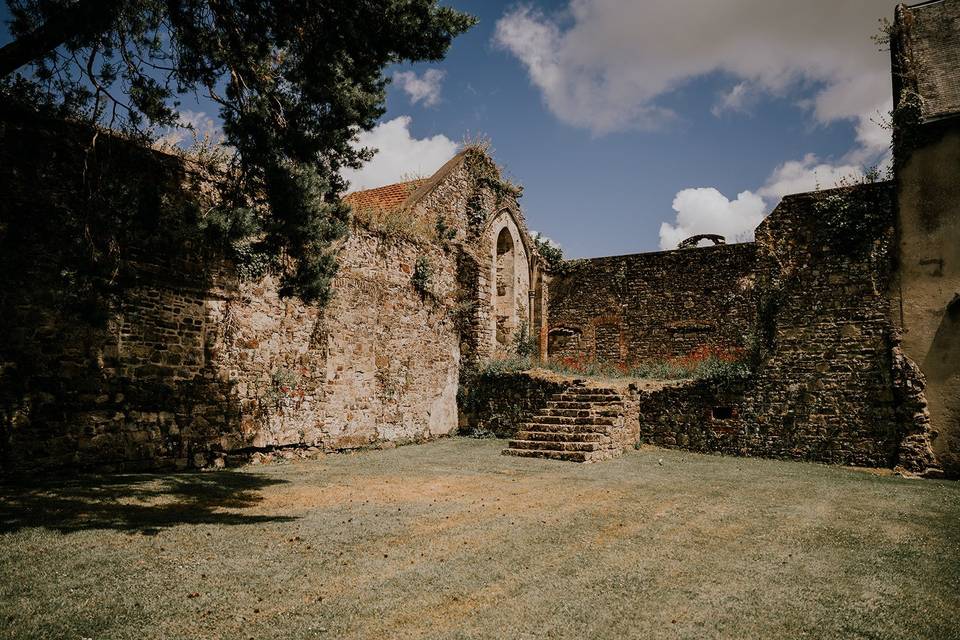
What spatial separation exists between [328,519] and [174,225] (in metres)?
5.18

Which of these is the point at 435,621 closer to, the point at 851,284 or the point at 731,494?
the point at 731,494

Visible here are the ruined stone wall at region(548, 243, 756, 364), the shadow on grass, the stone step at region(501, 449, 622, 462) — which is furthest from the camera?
the ruined stone wall at region(548, 243, 756, 364)

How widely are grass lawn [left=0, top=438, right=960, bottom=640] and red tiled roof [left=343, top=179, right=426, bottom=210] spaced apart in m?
10.1

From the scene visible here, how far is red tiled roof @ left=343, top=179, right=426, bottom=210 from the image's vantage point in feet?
53.8

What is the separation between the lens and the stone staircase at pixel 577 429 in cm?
1060

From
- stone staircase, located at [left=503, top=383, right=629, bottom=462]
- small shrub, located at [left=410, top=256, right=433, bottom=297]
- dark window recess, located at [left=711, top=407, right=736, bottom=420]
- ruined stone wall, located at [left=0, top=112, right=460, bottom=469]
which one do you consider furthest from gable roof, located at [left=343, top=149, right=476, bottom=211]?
dark window recess, located at [left=711, top=407, right=736, bottom=420]

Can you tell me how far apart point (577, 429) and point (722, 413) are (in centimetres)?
348

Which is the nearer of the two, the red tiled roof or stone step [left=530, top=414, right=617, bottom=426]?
stone step [left=530, top=414, right=617, bottom=426]

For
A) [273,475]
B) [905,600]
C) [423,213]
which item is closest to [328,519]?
[273,475]

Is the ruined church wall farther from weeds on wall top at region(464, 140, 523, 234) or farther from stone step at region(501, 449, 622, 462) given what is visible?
weeds on wall top at region(464, 140, 523, 234)

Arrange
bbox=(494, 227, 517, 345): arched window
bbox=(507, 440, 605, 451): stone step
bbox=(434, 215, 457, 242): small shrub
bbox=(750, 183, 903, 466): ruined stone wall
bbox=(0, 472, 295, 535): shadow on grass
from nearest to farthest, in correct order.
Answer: bbox=(0, 472, 295, 535): shadow on grass
bbox=(507, 440, 605, 451): stone step
bbox=(750, 183, 903, 466): ruined stone wall
bbox=(434, 215, 457, 242): small shrub
bbox=(494, 227, 517, 345): arched window

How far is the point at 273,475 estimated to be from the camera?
8594mm

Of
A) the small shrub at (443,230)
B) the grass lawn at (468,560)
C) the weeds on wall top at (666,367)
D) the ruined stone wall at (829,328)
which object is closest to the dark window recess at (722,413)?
the ruined stone wall at (829,328)

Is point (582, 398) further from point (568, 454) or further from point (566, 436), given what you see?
→ point (568, 454)
